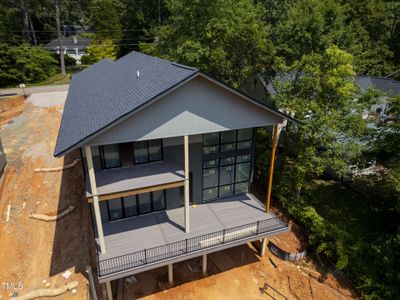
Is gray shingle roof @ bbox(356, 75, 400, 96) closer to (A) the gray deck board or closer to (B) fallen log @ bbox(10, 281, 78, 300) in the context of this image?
(A) the gray deck board

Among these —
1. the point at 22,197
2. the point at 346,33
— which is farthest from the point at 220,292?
the point at 346,33

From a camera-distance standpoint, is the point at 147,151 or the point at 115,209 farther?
the point at 115,209

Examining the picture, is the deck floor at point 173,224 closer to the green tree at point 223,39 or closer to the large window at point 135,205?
the large window at point 135,205

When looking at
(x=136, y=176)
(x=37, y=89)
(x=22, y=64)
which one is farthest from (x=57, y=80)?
(x=136, y=176)

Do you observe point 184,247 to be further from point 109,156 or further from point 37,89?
point 37,89

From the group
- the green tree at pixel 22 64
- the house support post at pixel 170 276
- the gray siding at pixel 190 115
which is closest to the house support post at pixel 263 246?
the house support post at pixel 170 276

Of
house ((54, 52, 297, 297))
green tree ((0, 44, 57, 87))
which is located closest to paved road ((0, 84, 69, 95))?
green tree ((0, 44, 57, 87))

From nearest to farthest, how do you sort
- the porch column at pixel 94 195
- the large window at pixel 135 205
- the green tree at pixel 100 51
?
the porch column at pixel 94 195 → the large window at pixel 135 205 → the green tree at pixel 100 51
